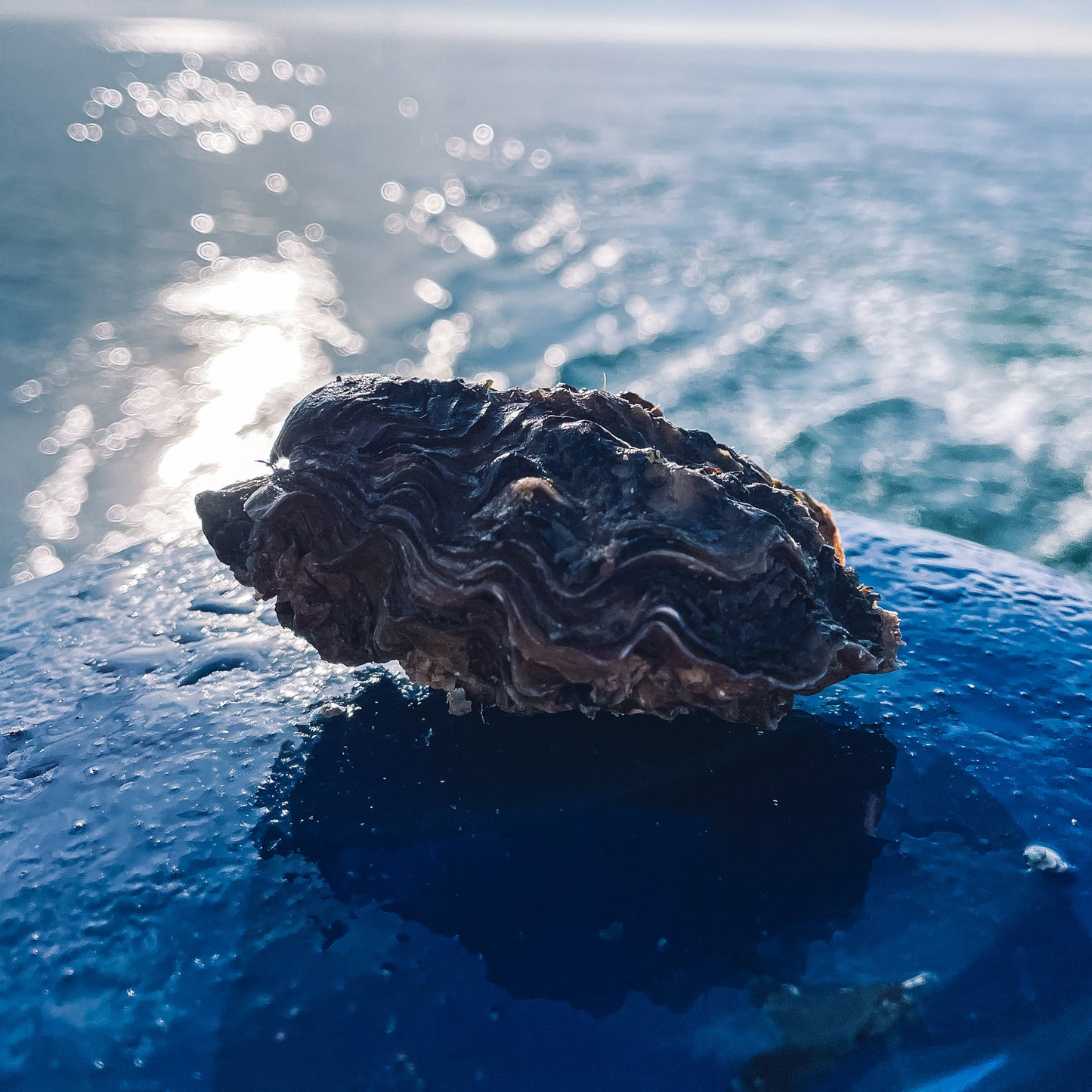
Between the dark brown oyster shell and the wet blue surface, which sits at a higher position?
the dark brown oyster shell

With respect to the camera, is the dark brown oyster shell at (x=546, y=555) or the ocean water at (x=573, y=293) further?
the ocean water at (x=573, y=293)

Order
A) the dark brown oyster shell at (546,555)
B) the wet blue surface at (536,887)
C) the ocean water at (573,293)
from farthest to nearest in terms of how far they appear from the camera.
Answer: the ocean water at (573,293) → the dark brown oyster shell at (546,555) → the wet blue surface at (536,887)

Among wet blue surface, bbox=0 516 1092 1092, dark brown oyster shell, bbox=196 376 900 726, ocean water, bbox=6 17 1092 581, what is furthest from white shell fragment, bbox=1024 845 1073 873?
ocean water, bbox=6 17 1092 581

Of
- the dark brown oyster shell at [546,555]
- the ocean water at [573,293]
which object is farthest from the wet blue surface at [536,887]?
the ocean water at [573,293]

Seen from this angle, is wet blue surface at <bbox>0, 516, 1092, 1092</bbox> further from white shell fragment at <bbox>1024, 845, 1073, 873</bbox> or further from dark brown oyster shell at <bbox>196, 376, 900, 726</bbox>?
dark brown oyster shell at <bbox>196, 376, 900, 726</bbox>

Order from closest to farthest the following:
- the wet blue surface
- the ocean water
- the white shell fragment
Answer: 1. the wet blue surface
2. the white shell fragment
3. the ocean water

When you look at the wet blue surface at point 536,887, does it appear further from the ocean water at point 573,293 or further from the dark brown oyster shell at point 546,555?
the ocean water at point 573,293
